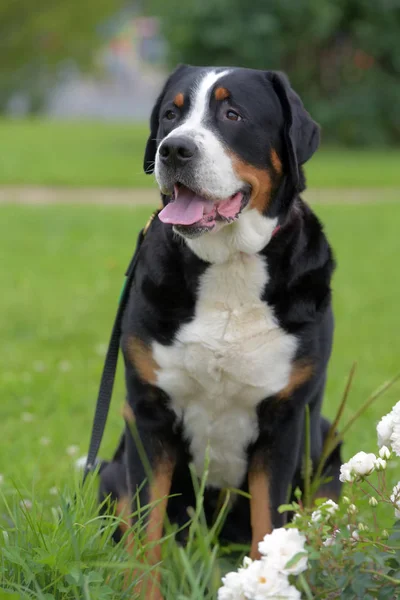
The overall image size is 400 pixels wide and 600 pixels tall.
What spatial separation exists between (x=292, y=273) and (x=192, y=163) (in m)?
0.48

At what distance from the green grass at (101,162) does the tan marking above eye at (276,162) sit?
31.9 ft

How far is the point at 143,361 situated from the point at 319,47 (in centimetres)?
1873

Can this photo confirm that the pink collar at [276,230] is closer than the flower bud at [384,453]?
No

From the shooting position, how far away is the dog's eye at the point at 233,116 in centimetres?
297

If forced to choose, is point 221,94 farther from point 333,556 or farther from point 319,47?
point 319,47

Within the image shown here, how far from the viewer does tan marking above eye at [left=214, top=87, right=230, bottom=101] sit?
9.76 feet

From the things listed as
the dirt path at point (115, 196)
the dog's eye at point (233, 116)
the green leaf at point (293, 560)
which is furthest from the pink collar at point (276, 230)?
the dirt path at point (115, 196)

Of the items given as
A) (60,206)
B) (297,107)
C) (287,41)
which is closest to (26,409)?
(297,107)

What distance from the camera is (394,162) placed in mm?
19047

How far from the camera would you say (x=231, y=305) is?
3004 mm

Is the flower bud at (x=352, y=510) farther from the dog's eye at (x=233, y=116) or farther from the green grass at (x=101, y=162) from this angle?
the green grass at (x=101, y=162)

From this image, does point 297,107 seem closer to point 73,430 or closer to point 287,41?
point 73,430

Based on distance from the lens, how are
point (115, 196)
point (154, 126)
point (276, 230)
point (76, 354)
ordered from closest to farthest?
point (276, 230) → point (154, 126) → point (76, 354) → point (115, 196)

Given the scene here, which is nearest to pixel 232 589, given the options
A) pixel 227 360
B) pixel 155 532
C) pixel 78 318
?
pixel 155 532
